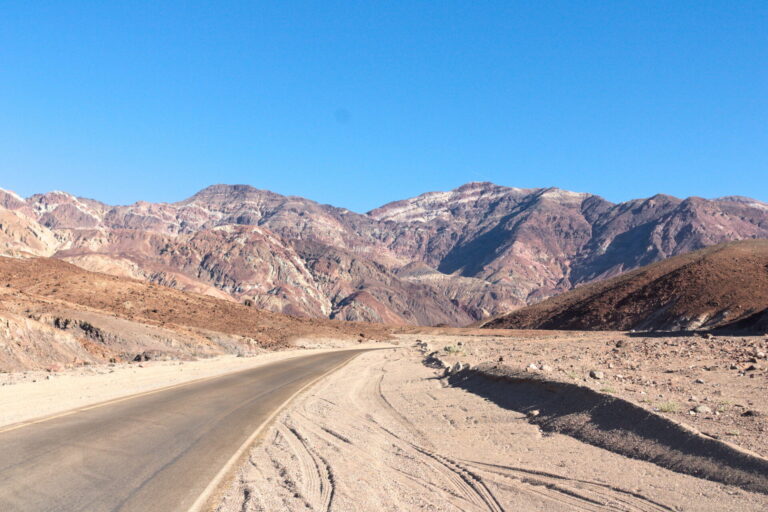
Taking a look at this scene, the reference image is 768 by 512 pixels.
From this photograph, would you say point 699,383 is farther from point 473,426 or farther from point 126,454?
point 126,454

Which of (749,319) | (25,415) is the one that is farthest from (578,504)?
(749,319)

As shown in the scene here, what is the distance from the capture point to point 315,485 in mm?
8023

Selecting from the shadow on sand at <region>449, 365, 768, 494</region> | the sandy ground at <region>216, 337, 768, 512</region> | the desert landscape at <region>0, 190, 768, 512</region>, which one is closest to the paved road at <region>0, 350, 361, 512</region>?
the desert landscape at <region>0, 190, 768, 512</region>

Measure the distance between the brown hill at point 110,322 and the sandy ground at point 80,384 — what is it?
10.8ft

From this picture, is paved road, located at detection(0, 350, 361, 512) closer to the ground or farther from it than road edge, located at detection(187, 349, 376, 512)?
closer to the ground

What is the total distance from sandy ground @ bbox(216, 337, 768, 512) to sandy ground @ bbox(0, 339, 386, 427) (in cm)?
574

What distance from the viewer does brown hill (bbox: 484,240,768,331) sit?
5597 cm

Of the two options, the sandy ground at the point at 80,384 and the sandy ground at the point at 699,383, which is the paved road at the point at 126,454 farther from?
the sandy ground at the point at 699,383

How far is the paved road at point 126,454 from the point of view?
6961mm

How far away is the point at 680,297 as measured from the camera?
216 ft

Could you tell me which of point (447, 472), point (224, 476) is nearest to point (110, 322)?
point (224, 476)

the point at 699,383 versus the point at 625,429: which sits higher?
the point at 699,383

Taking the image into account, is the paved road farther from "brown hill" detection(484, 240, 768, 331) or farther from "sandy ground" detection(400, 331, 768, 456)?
"brown hill" detection(484, 240, 768, 331)

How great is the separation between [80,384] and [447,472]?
50.0 ft
